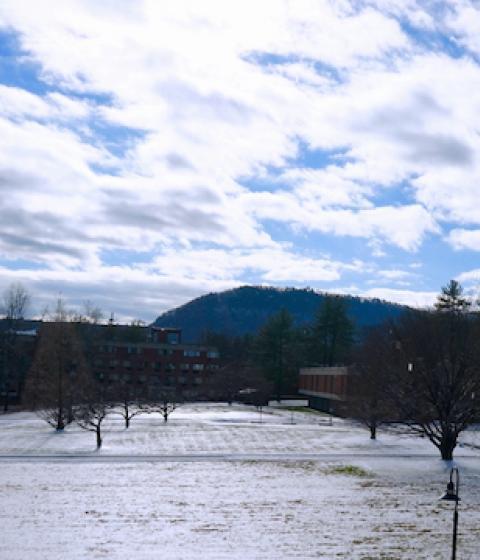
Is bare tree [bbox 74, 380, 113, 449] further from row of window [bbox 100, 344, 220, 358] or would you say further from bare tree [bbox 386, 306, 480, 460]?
row of window [bbox 100, 344, 220, 358]

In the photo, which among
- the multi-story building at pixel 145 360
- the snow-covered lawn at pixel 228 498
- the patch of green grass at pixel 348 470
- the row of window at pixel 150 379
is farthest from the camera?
the row of window at pixel 150 379

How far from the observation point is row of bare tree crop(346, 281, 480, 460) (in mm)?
37125

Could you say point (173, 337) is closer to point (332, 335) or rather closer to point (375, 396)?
point (332, 335)

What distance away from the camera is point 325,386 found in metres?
86.4

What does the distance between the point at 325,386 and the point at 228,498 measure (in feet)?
207

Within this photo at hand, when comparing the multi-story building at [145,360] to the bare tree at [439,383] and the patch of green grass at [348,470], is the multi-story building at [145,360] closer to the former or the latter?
the bare tree at [439,383]

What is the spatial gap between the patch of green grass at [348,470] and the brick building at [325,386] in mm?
35862

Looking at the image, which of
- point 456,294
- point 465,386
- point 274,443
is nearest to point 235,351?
point 456,294

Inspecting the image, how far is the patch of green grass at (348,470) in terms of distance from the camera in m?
31.9

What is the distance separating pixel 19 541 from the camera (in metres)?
17.8

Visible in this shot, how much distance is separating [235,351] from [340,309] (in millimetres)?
29256

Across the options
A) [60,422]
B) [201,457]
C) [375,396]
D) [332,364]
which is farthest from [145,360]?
[201,457]

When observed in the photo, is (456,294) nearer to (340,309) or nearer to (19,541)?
(340,309)

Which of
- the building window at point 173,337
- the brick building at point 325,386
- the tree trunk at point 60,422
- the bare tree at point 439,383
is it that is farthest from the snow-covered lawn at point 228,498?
the building window at point 173,337
